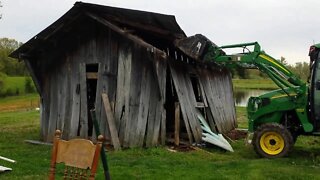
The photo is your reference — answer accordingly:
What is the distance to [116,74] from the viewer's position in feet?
41.1

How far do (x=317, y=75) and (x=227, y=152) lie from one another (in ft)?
10.5

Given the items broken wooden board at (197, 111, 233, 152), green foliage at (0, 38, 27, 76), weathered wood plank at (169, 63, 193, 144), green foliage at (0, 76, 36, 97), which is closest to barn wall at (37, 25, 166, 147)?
weathered wood plank at (169, 63, 193, 144)

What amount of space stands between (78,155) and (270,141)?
259 inches

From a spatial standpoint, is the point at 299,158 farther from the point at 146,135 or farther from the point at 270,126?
the point at 146,135

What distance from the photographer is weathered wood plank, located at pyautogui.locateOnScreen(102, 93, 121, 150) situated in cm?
1205

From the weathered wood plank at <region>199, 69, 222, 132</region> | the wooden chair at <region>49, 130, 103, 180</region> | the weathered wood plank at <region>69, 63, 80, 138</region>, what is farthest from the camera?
the weathered wood plank at <region>199, 69, 222, 132</region>

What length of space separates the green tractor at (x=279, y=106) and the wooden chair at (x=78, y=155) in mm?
6318

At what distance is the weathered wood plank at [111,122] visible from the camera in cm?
1205

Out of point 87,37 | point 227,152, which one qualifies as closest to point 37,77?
point 87,37

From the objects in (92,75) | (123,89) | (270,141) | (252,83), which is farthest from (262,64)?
(252,83)

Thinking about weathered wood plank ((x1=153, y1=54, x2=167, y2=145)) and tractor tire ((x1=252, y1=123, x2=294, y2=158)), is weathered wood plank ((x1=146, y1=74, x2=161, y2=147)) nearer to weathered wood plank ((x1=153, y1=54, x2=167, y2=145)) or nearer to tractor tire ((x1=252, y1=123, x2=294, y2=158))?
weathered wood plank ((x1=153, y1=54, x2=167, y2=145))

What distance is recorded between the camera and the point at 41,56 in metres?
13.9

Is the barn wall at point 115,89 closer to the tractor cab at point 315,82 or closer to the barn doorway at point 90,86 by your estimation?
the barn doorway at point 90,86

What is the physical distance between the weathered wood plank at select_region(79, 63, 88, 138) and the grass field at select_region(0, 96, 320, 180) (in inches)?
48.0
